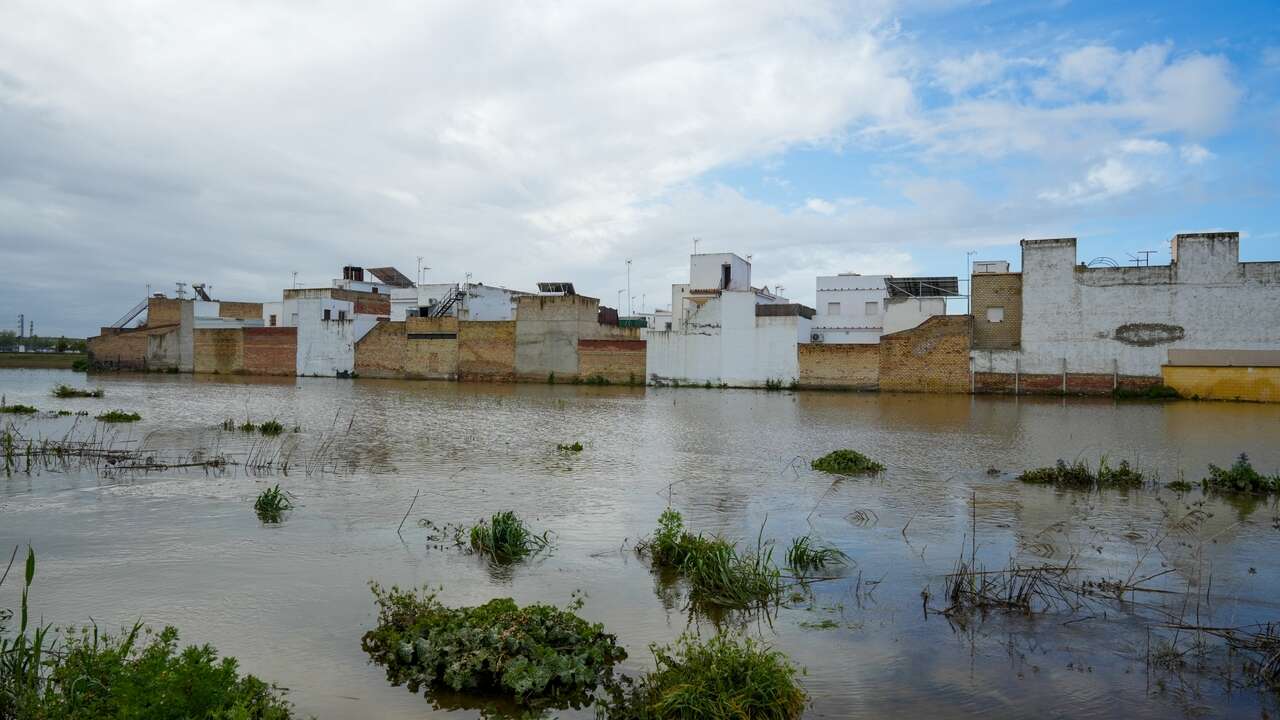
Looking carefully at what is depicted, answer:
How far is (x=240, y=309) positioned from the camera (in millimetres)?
66375

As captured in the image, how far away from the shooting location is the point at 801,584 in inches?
264

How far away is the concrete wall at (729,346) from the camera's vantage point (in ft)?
131

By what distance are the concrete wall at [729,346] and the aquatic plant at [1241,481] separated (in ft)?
93.6

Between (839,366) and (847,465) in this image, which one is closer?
(847,465)

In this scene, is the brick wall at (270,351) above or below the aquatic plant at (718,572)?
above

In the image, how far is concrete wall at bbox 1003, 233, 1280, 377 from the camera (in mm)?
31812

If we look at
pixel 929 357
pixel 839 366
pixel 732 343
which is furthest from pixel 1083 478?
pixel 732 343

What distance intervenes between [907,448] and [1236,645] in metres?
10.8

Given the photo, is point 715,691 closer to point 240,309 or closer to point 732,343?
point 732,343

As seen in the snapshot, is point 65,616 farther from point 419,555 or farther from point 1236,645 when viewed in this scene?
point 1236,645

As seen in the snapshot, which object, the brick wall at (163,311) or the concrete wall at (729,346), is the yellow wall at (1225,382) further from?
the brick wall at (163,311)

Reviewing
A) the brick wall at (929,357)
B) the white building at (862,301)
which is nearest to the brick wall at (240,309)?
the white building at (862,301)

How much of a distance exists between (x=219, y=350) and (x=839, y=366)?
4046 cm

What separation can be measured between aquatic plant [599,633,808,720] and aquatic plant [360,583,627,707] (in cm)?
33
